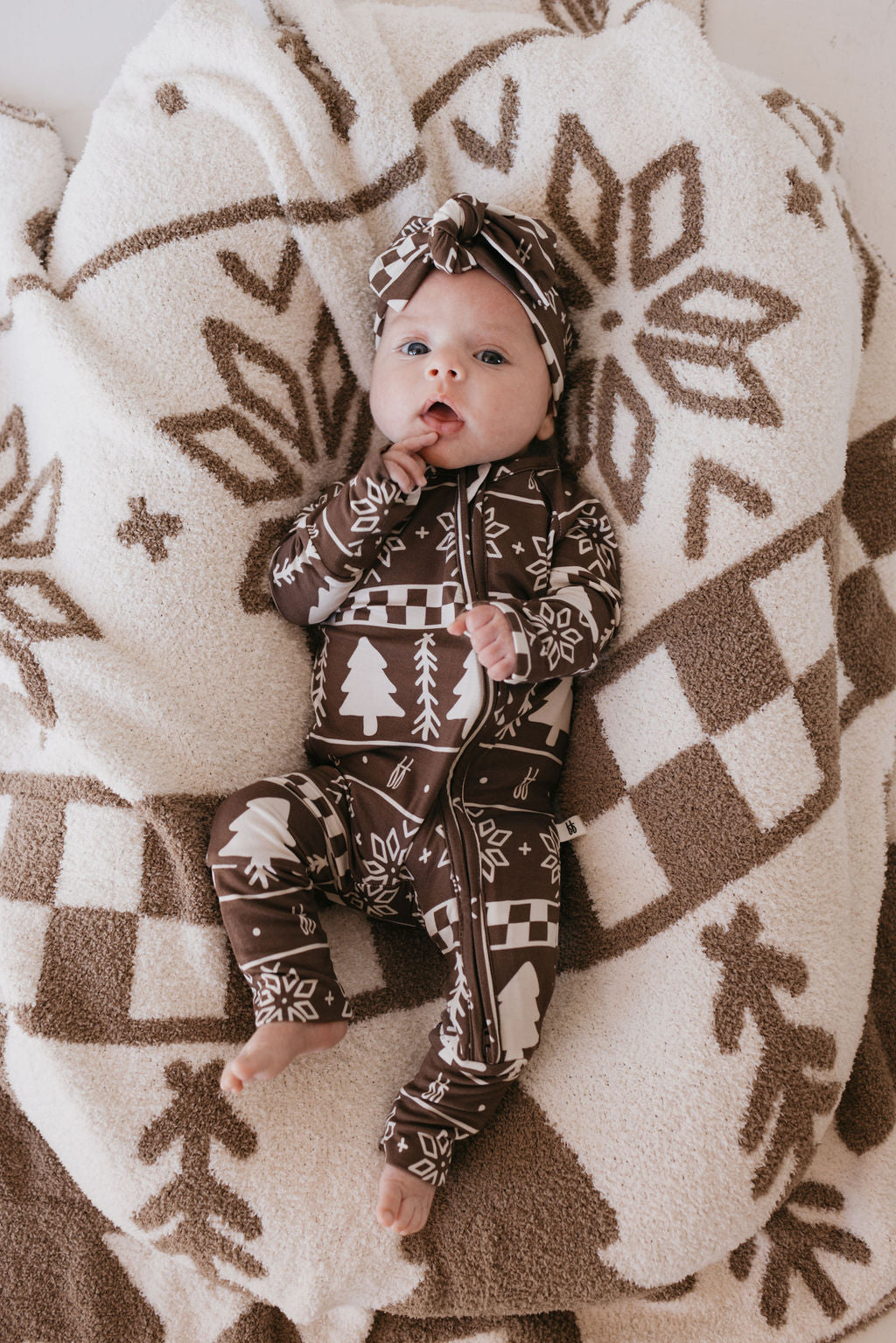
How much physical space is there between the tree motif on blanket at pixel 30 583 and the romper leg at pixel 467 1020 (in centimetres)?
54

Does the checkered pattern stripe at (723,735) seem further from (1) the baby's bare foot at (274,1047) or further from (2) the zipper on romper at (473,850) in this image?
(1) the baby's bare foot at (274,1047)

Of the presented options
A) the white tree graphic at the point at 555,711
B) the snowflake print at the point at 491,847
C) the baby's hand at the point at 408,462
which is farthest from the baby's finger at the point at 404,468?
the snowflake print at the point at 491,847

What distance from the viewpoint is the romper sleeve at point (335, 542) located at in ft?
3.68

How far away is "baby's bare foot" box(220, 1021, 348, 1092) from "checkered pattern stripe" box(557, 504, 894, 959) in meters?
0.35

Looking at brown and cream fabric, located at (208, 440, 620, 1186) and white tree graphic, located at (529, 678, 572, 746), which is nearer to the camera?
brown and cream fabric, located at (208, 440, 620, 1186)

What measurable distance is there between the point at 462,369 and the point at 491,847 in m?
0.58

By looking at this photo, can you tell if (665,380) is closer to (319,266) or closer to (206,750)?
(319,266)


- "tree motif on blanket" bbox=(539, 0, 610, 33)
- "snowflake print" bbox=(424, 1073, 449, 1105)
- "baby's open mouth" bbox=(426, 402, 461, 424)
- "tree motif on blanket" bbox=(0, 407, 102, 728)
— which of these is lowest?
"snowflake print" bbox=(424, 1073, 449, 1105)

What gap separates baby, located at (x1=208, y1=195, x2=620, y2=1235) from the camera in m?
1.04

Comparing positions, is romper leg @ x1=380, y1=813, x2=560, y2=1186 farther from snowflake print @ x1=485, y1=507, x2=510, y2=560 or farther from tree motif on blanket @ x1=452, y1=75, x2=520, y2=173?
tree motif on blanket @ x1=452, y1=75, x2=520, y2=173

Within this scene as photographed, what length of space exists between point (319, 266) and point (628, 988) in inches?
39.5

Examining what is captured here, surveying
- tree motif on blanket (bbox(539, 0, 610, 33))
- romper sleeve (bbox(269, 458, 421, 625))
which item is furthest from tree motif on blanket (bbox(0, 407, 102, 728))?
tree motif on blanket (bbox(539, 0, 610, 33))

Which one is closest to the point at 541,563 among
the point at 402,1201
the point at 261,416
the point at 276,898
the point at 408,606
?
the point at 408,606

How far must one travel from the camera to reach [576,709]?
125cm
